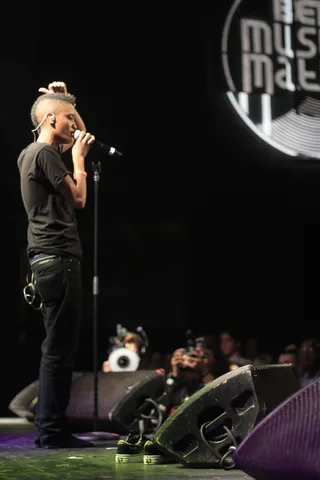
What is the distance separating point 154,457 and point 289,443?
826 mm

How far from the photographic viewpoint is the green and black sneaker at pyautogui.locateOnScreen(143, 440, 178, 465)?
7.37ft

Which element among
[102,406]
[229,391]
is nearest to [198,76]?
[102,406]

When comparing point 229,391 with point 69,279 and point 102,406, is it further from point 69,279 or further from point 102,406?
point 102,406

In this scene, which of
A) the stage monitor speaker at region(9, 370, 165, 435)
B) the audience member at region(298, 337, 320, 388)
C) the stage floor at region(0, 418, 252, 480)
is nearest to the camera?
the stage floor at region(0, 418, 252, 480)

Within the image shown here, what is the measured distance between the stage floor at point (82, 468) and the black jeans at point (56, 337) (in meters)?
0.12

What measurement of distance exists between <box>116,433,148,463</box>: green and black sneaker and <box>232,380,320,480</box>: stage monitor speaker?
779 mm

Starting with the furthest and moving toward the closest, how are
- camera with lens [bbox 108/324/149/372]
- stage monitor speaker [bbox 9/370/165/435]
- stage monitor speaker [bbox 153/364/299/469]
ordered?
camera with lens [bbox 108/324/149/372] < stage monitor speaker [bbox 9/370/165/435] < stage monitor speaker [bbox 153/364/299/469]

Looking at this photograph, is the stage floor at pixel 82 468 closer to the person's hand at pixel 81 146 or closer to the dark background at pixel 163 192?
the person's hand at pixel 81 146

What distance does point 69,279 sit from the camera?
2.69 meters

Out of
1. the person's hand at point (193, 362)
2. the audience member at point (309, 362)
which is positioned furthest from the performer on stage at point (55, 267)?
the audience member at point (309, 362)

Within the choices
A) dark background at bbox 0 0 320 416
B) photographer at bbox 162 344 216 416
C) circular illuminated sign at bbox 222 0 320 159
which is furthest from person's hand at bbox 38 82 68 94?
circular illuminated sign at bbox 222 0 320 159

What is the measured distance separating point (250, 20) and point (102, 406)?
365 cm

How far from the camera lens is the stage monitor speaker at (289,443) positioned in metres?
1.47

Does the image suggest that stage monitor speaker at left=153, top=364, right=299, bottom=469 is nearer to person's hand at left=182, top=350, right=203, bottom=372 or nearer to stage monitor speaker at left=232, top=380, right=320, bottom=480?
stage monitor speaker at left=232, top=380, right=320, bottom=480
